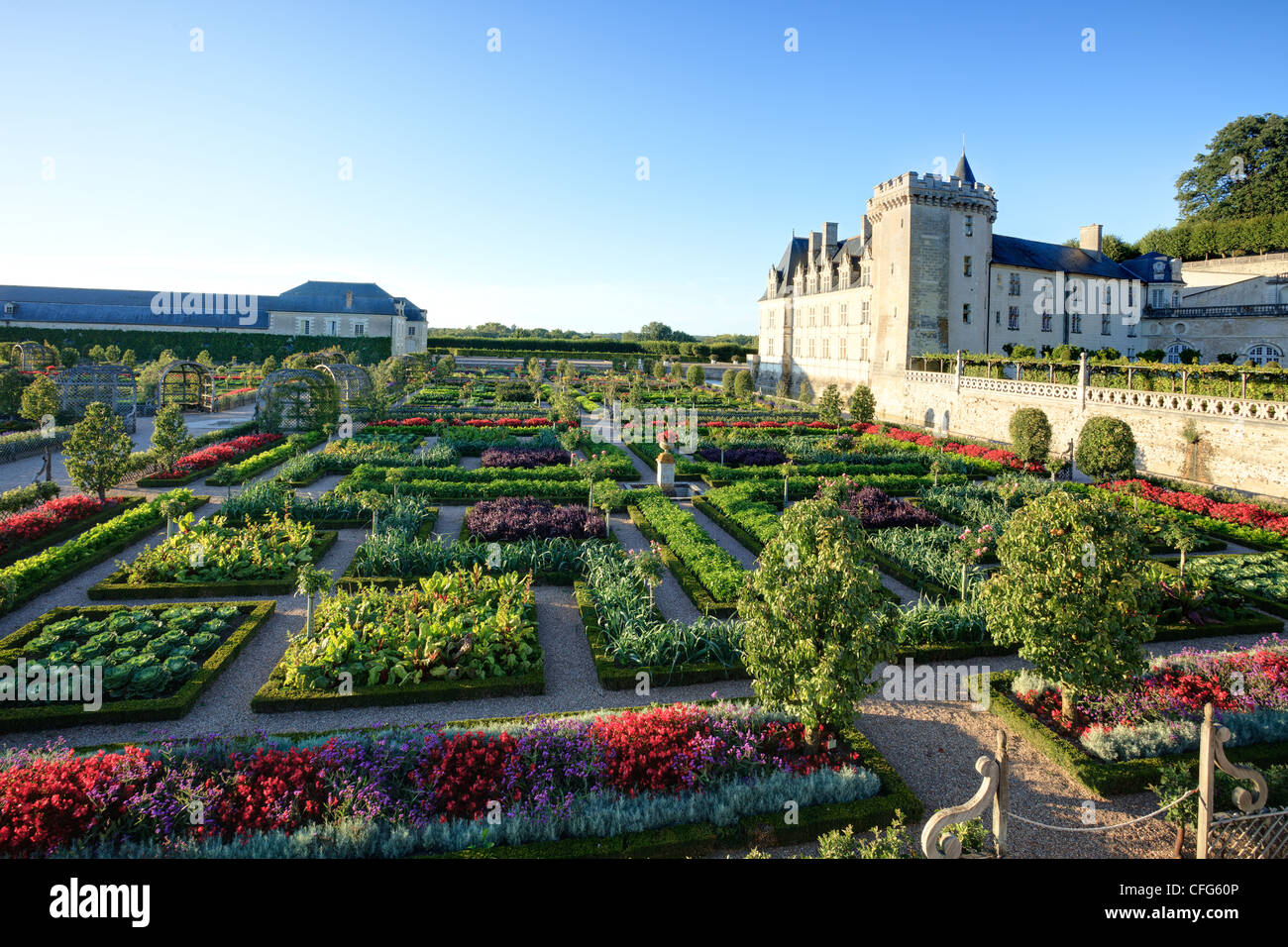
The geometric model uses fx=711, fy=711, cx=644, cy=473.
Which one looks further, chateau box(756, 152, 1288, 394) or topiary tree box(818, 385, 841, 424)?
chateau box(756, 152, 1288, 394)

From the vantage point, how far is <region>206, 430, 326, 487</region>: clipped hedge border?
19500 mm

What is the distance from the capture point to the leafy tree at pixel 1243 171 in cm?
5175

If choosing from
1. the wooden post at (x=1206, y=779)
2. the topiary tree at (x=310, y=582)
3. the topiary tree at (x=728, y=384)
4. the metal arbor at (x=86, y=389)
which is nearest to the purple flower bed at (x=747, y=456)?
the topiary tree at (x=310, y=582)

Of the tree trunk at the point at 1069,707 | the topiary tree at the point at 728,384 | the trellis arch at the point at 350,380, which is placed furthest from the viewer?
the topiary tree at the point at 728,384

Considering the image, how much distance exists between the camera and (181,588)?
1159cm

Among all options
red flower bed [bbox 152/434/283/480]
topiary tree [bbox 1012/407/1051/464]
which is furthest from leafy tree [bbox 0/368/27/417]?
topiary tree [bbox 1012/407/1051/464]

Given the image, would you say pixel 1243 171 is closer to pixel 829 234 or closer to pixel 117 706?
pixel 829 234

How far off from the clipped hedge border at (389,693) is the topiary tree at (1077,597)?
5.76 meters

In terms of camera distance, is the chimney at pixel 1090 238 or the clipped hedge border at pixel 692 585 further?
the chimney at pixel 1090 238

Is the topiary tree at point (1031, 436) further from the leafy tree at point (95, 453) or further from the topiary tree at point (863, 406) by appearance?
the leafy tree at point (95, 453)

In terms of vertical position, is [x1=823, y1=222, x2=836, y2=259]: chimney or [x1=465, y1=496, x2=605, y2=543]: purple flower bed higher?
[x1=823, y1=222, x2=836, y2=259]: chimney

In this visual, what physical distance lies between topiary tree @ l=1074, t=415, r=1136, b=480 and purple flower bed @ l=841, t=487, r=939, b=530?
6.76 metres

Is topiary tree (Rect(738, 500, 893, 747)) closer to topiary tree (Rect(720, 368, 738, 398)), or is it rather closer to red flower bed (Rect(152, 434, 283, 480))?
red flower bed (Rect(152, 434, 283, 480))

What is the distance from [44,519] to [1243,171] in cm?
7453
